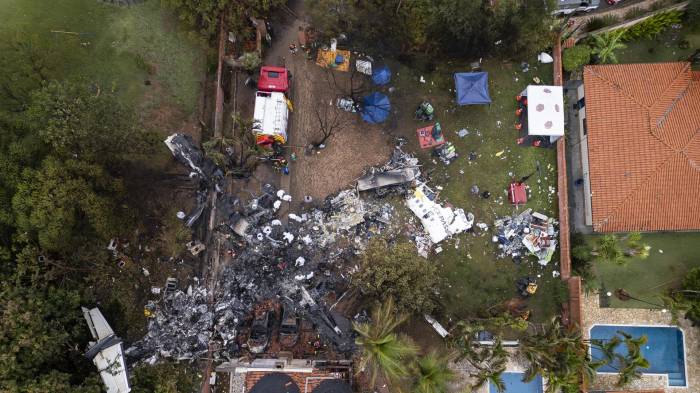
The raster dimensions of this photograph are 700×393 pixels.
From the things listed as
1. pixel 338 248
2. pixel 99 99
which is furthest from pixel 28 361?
pixel 338 248

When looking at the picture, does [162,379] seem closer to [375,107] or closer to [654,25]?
[375,107]

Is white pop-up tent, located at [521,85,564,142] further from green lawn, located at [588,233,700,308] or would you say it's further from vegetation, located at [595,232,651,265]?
green lawn, located at [588,233,700,308]

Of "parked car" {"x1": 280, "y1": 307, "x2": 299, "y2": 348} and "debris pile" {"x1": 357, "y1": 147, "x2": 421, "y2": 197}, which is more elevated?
"debris pile" {"x1": 357, "y1": 147, "x2": 421, "y2": 197}

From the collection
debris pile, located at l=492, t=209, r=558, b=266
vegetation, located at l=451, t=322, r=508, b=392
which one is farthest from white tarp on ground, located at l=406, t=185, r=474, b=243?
vegetation, located at l=451, t=322, r=508, b=392

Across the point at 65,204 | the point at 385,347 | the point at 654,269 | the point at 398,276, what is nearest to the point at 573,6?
the point at 654,269

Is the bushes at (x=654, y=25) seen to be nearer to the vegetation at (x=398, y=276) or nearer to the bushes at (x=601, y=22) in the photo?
the bushes at (x=601, y=22)
